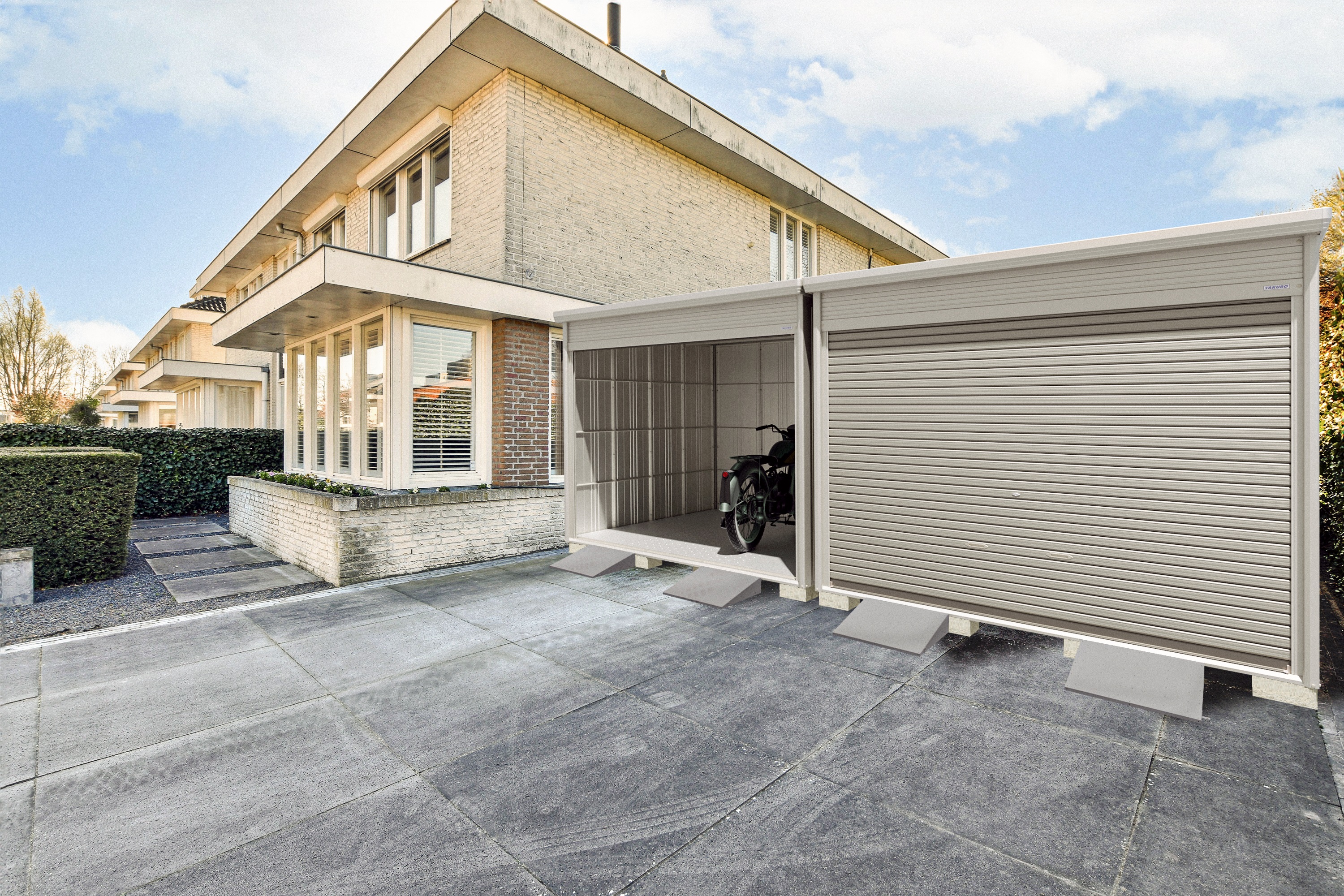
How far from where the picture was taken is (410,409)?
744 cm

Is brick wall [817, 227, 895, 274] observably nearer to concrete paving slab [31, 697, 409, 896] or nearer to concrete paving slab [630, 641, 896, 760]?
concrete paving slab [630, 641, 896, 760]

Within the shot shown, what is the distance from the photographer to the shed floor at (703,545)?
6.00 meters

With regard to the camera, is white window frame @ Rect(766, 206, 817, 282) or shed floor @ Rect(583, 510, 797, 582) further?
white window frame @ Rect(766, 206, 817, 282)

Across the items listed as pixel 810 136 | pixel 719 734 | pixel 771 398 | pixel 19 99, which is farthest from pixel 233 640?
pixel 19 99

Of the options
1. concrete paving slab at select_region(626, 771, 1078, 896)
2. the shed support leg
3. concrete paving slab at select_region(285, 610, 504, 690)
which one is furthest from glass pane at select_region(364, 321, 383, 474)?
the shed support leg

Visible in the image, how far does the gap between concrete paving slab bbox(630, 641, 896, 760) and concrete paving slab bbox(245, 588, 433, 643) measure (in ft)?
9.17

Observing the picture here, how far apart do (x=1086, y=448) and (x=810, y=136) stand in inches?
430

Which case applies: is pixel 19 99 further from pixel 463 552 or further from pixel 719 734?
pixel 719 734

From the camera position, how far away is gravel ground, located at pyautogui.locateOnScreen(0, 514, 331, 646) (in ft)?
16.5

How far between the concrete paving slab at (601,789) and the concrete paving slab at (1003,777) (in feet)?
1.73

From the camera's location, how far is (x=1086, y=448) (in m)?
4.10

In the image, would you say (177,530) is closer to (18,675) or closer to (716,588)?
(18,675)

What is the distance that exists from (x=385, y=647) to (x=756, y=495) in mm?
4058

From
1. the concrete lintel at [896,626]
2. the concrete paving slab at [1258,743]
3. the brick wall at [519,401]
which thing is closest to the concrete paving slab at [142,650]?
the brick wall at [519,401]
